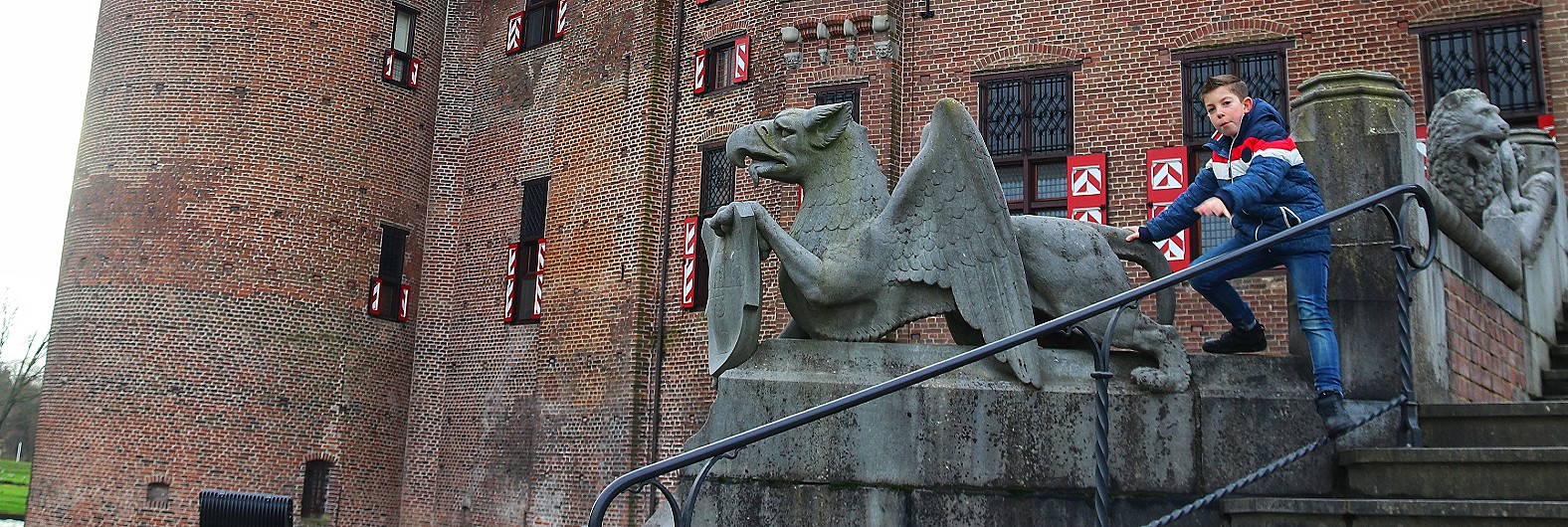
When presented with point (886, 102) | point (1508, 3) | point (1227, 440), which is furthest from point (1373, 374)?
point (886, 102)

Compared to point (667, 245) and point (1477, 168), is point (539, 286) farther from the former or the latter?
point (1477, 168)

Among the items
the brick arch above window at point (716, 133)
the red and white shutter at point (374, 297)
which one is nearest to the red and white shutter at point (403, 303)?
the red and white shutter at point (374, 297)

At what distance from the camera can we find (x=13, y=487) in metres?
48.6

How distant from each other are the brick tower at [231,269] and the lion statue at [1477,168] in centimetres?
1765

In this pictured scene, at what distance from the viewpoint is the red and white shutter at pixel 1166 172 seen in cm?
1393

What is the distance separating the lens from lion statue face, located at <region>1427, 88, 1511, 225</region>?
743cm

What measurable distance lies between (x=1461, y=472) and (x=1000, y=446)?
1674 mm

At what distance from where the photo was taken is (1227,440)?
5090mm

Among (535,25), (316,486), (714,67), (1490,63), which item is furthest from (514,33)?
(1490,63)

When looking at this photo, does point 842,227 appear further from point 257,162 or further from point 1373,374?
point 257,162

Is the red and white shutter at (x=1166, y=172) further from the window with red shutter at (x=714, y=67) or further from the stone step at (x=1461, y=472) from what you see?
the stone step at (x=1461, y=472)

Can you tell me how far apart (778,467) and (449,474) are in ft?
56.5

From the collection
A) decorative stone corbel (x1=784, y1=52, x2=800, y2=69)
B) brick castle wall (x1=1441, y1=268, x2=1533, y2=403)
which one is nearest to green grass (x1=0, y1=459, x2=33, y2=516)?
→ decorative stone corbel (x1=784, y1=52, x2=800, y2=69)

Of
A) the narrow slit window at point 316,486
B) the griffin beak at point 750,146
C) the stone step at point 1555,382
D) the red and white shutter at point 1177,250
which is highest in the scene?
the red and white shutter at point 1177,250
